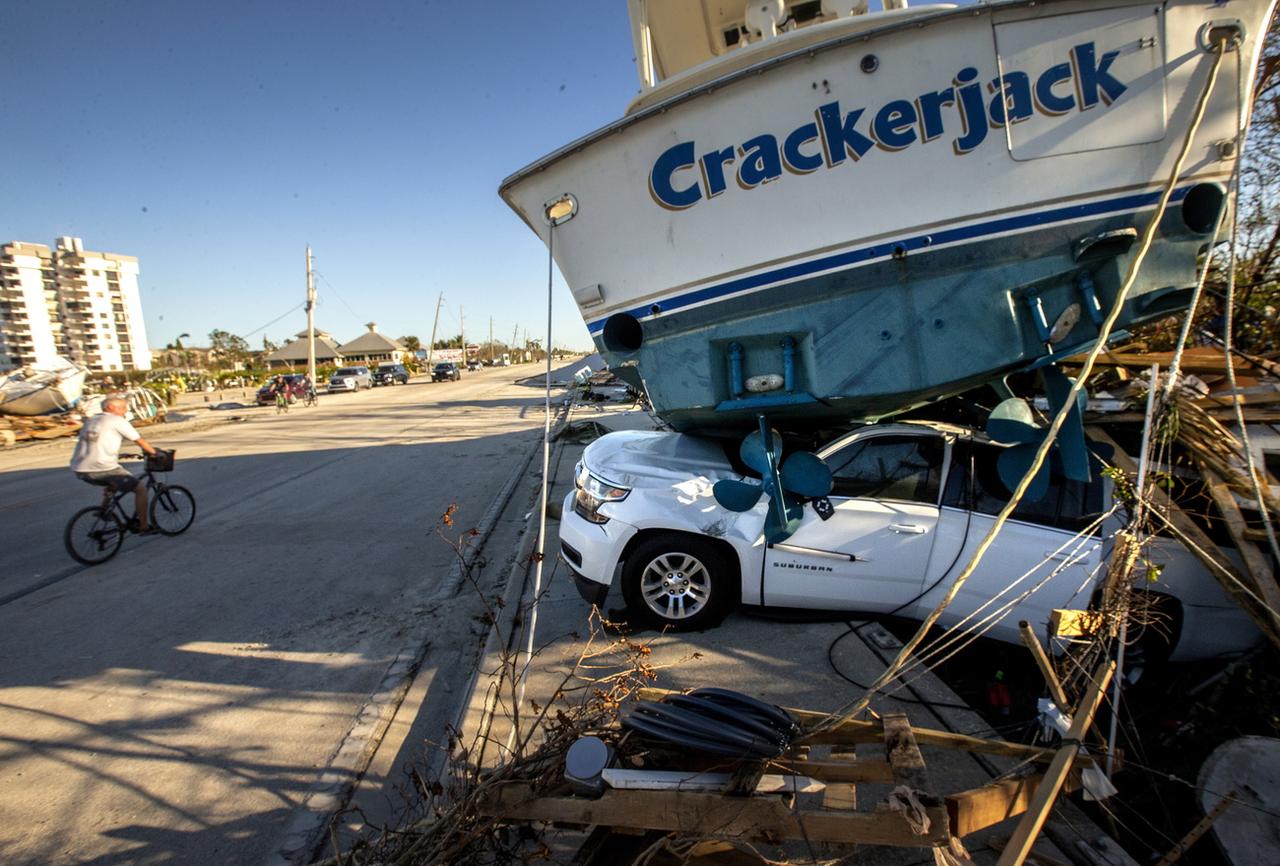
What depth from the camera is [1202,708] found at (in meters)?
3.03

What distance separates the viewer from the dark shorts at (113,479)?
658 centimetres

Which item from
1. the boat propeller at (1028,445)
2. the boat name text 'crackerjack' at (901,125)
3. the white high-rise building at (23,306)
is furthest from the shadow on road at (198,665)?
the white high-rise building at (23,306)

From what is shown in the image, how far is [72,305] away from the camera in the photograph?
96812mm

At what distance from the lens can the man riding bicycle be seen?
6.51m

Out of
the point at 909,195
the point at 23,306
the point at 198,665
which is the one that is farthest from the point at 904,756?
the point at 23,306

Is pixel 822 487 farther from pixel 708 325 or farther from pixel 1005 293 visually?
pixel 1005 293

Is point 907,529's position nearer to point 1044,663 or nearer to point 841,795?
point 1044,663

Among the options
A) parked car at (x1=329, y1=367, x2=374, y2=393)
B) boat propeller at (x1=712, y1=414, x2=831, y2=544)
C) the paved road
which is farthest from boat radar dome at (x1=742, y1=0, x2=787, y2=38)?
parked car at (x1=329, y1=367, x2=374, y2=393)

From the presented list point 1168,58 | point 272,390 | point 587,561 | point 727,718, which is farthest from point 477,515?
point 272,390

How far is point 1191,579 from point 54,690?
22.4 feet

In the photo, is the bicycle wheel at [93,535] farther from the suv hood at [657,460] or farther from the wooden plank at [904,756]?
the wooden plank at [904,756]

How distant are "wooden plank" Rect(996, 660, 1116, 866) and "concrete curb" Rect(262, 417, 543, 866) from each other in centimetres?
237

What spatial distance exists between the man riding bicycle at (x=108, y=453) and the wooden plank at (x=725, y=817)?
691 centimetres

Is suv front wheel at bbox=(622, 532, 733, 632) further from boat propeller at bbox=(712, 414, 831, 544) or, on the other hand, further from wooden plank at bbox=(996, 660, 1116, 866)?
wooden plank at bbox=(996, 660, 1116, 866)
